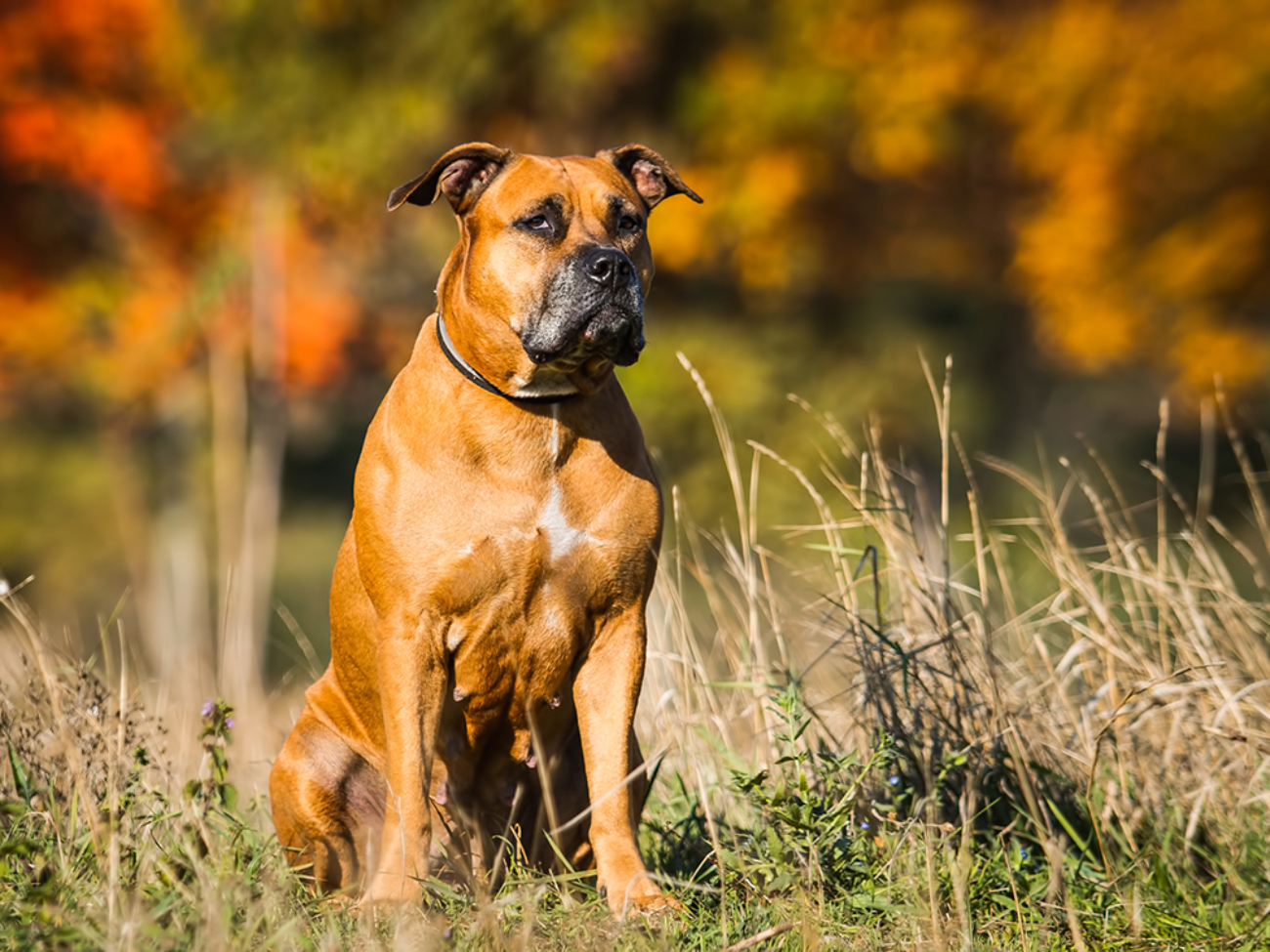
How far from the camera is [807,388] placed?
38.0 ft

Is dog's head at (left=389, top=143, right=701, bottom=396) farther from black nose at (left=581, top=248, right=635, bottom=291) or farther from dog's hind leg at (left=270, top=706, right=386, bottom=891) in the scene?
dog's hind leg at (left=270, top=706, right=386, bottom=891)

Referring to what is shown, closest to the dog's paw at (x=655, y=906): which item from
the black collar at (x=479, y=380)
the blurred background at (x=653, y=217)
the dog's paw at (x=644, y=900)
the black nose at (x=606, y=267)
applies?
the dog's paw at (x=644, y=900)

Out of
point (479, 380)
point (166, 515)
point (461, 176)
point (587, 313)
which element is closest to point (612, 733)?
point (479, 380)

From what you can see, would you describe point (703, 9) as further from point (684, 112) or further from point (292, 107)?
point (292, 107)

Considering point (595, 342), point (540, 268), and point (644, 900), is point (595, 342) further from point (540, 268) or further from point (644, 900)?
point (644, 900)

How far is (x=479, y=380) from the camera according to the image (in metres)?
3.56

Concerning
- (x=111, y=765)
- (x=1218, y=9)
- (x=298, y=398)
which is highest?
(x=1218, y=9)

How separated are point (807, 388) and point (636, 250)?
7806 millimetres

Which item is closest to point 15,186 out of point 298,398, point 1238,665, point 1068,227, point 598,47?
point 298,398

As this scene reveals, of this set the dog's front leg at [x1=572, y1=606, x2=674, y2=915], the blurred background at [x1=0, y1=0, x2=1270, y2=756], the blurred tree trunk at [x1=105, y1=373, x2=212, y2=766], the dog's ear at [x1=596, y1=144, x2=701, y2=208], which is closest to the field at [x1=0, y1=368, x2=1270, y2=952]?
the dog's front leg at [x1=572, y1=606, x2=674, y2=915]

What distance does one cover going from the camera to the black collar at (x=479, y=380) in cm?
353

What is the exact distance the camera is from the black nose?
355 centimetres

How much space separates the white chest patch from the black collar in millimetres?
272

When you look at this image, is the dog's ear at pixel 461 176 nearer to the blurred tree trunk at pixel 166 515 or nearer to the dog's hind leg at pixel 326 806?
the dog's hind leg at pixel 326 806
